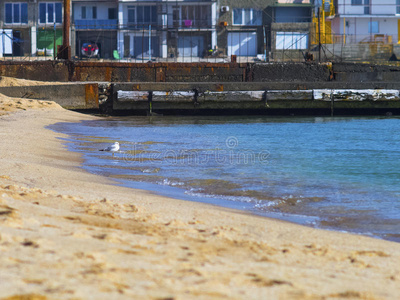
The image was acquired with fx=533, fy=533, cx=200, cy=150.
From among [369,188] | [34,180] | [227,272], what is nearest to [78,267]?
[227,272]

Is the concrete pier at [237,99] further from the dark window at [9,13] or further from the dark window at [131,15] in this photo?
the dark window at [9,13]

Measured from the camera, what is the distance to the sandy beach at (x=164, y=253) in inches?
97.3

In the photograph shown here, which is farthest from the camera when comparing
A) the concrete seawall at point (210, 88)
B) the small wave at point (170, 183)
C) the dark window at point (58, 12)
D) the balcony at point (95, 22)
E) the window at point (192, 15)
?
the dark window at point (58, 12)

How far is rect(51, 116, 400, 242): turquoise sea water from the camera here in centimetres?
533

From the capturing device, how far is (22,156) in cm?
711

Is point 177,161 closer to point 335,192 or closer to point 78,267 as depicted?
point 335,192

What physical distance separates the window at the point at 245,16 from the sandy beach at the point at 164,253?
46610 millimetres

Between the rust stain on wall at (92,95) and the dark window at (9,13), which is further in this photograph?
the dark window at (9,13)

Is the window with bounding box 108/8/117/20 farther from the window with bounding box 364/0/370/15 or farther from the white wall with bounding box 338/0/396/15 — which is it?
the window with bounding box 364/0/370/15

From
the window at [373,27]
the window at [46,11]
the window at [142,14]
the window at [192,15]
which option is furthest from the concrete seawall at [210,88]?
the window at [373,27]

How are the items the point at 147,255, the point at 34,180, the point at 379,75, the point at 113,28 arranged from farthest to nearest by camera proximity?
the point at 113,28
the point at 379,75
the point at 34,180
the point at 147,255

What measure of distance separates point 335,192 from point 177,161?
112 inches

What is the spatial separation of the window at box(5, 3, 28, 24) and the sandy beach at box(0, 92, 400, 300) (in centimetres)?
4760

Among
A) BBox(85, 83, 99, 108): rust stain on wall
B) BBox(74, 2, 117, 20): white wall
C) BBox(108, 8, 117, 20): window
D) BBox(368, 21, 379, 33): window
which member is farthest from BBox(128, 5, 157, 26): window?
BBox(85, 83, 99, 108): rust stain on wall
